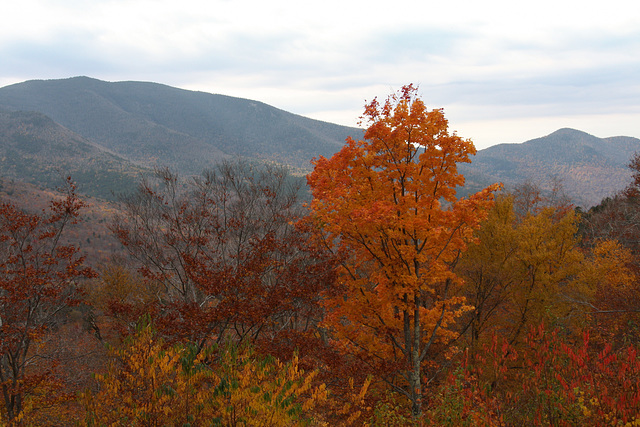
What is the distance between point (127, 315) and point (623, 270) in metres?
24.6

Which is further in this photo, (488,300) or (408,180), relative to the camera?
(488,300)

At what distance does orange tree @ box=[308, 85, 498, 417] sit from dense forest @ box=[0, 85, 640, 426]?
50 millimetres

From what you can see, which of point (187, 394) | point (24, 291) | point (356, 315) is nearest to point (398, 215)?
point (356, 315)

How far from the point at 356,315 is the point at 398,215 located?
3.28 metres

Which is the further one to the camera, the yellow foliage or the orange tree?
the orange tree

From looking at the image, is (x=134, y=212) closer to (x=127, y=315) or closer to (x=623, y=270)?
(x=127, y=315)

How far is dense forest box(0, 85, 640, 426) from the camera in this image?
513 cm

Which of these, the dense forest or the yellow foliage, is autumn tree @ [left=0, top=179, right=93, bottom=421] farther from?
the yellow foliage

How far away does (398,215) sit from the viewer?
1066 cm

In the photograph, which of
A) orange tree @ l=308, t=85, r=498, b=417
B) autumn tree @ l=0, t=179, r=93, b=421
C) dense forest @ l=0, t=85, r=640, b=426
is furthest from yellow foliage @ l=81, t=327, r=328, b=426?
autumn tree @ l=0, t=179, r=93, b=421

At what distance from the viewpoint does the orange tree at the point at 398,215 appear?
33.4 ft

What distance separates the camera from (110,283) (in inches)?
1291

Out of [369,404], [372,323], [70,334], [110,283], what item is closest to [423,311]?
[372,323]

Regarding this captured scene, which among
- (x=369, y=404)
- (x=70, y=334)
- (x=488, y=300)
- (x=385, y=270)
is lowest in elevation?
(x=70, y=334)
